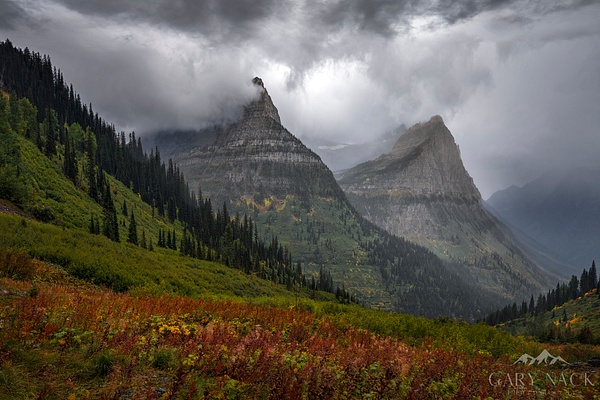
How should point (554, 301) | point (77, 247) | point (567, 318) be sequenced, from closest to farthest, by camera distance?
point (77, 247)
point (567, 318)
point (554, 301)

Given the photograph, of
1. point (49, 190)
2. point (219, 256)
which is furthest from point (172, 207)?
point (49, 190)

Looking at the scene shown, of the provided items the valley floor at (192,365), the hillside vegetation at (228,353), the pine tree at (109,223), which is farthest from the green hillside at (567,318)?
the pine tree at (109,223)

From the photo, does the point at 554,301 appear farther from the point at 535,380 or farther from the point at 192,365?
the point at 192,365

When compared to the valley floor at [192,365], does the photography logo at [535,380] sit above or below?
below

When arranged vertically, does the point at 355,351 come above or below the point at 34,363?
below

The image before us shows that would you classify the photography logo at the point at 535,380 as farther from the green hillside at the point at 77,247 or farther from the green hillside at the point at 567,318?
the green hillside at the point at 567,318

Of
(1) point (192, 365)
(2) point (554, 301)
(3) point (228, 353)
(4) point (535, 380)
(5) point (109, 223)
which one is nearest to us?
(1) point (192, 365)

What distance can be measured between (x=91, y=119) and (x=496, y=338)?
222m

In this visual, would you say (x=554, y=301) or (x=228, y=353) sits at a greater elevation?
(x=228, y=353)

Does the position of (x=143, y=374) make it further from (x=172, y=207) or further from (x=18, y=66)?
(x=18, y=66)

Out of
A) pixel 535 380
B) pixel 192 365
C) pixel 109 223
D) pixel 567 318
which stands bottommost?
pixel 567 318

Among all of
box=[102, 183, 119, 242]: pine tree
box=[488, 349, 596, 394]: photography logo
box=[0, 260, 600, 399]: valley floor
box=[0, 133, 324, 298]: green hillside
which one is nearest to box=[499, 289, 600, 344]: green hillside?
box=[0, 133, 324, 298]: green hillside

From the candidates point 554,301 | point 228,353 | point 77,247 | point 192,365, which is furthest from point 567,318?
point 192,365

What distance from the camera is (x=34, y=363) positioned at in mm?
7504
